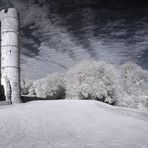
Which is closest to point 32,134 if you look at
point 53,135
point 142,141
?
point 53,135

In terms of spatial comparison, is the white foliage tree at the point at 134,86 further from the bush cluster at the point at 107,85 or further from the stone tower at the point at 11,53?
the stone tower at the point at 11,53

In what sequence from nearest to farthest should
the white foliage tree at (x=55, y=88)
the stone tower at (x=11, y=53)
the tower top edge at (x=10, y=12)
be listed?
the stone tower at (x=11, y=53) → the tower top edge at (x=10, y=12) → the white foliage tree at (x=55, y=88)

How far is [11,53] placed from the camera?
2262 cm

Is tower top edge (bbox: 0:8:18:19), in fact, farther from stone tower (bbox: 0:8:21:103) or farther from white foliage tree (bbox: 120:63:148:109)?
white foliage tree (bbox: 120:63:148:109)

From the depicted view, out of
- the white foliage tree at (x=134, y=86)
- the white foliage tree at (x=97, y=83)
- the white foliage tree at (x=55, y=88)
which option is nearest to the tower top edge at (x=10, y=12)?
the white foliage tree at (x=97, y=83)

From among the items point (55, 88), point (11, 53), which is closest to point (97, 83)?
point (11, 53)

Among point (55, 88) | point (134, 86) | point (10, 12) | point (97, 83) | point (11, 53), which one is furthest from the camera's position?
point (55, 88)

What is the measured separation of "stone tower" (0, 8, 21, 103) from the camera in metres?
22.5

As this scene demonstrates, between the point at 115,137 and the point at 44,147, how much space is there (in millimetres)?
3479

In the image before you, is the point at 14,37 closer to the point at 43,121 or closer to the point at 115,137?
the point at 43,121

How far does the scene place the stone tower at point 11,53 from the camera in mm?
22547

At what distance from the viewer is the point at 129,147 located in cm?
732

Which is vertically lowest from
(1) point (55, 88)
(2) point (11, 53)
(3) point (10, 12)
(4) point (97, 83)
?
(1) point (55, 88)

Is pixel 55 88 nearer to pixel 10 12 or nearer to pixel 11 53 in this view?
pixel 11 53
